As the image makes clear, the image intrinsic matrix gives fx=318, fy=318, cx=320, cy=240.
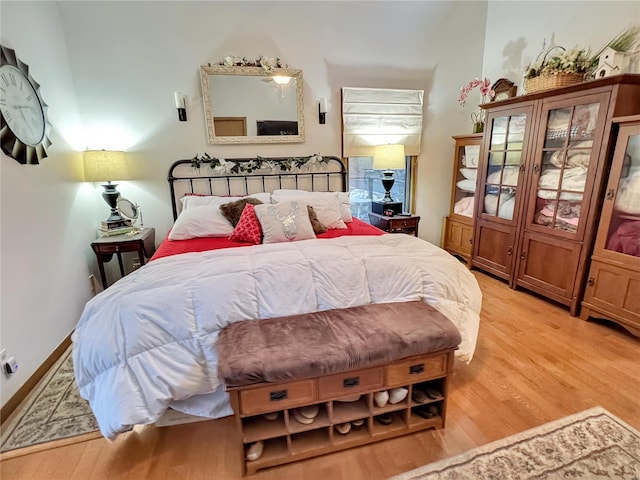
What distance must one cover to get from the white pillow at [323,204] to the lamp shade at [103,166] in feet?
4.47

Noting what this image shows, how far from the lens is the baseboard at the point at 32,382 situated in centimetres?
173

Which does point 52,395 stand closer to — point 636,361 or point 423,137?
point 636,361

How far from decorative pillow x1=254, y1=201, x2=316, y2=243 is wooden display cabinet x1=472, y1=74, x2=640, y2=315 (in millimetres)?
2048

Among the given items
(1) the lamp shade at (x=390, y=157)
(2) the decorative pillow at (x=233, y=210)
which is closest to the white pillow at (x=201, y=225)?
(2) the decorative pillow at (x=233, y=210)

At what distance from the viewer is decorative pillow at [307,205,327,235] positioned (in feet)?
8.87

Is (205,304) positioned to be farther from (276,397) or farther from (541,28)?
(541,28)

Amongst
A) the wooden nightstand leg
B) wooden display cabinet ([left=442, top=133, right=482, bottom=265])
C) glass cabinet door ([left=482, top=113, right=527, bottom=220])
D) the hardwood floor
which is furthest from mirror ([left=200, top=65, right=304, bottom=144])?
the hardwood floor

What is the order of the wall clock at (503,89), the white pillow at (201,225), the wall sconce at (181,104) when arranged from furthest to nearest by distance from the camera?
1. the wall clock at (503,89)
2. the wall sconce at (181,104)
3. the white pillow at (201,225)

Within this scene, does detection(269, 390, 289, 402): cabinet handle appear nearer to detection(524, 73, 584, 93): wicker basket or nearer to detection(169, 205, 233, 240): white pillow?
detection(169, 205, 233, 240): white pillow

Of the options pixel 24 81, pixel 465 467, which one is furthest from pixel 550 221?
pixel 24 81

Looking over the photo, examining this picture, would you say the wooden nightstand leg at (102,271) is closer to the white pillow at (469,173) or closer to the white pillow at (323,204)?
the white pillow at (323,204)

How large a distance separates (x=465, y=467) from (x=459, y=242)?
9.60 ft

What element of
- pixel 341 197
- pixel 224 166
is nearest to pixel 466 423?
pixel 341 197

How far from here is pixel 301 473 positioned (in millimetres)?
1386
